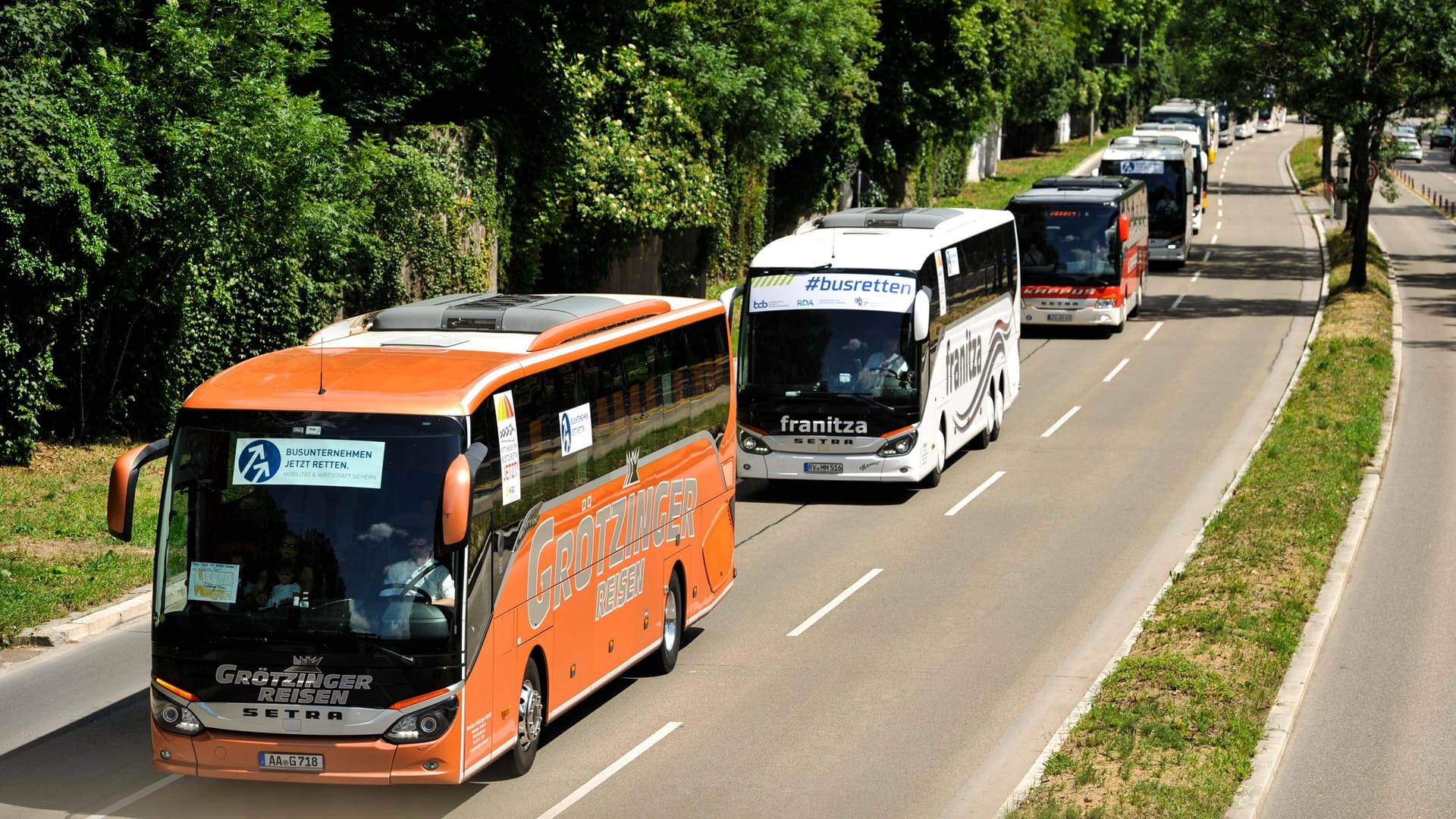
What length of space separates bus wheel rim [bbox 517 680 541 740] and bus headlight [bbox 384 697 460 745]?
111cm

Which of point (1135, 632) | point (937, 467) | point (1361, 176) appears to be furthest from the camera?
point (1361, 176)

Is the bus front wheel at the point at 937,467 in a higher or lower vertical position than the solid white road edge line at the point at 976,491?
higher

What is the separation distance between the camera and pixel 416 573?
9883mm

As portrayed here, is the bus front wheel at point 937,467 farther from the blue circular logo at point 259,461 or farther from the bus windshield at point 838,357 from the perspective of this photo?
the blue circular logo at point 259,461

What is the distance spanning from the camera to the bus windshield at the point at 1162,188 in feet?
153

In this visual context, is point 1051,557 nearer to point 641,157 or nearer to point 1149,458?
point 1149,458

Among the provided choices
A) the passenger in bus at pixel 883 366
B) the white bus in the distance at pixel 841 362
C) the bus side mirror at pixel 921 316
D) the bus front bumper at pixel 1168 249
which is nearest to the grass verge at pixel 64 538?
the white bus in the distance at pixel 841 362

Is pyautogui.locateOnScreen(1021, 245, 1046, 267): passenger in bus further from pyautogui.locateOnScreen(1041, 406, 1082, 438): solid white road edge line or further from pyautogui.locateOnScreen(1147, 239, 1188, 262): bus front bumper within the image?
pyautogui.locateOnScreen(1147, 239, 1188, 262): bus front bumper

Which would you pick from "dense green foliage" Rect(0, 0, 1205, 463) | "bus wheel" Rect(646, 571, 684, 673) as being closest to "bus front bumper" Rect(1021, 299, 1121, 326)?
"dense green foliage" Rect(0, 0, 1205, 463)

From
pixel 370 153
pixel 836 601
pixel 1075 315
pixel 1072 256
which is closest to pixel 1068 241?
pixel 1072 256

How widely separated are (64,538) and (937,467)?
1086 centimetres

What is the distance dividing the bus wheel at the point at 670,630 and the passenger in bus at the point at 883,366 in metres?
7.06

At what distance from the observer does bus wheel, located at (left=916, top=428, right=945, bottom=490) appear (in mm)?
21766

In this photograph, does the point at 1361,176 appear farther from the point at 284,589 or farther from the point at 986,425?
the point at 284,589
